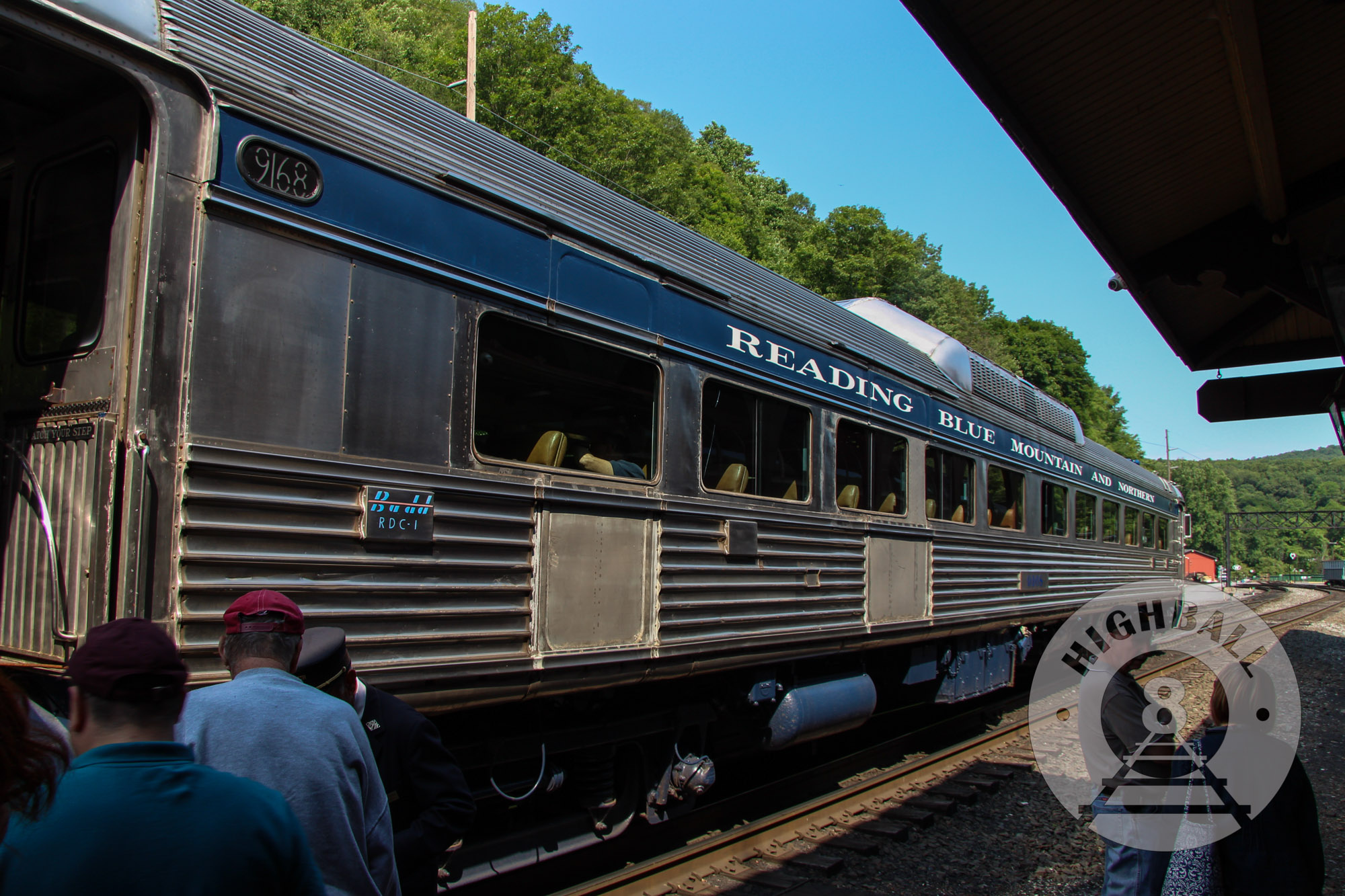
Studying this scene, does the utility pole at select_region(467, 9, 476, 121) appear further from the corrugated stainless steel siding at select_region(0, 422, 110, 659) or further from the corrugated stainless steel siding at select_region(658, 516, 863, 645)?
the corrugated stainless steel siding at select_region(0, 422, 110, 659)

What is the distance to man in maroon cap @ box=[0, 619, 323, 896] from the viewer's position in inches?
53.6

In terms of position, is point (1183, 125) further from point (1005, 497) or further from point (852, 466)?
point (1005, 497)

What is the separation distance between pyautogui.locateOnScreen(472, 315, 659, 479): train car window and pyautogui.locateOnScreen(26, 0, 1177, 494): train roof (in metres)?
0.58

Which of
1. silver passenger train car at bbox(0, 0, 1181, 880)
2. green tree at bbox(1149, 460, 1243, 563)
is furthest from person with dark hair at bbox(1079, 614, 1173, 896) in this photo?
green tree at bbox(1149, 460, 1243, 563)

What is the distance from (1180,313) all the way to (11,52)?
9731mm

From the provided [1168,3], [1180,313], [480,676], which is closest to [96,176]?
[480,676]

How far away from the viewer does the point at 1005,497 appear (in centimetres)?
927

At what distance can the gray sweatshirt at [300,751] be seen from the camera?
6.25ft

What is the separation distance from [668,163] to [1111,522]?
2335 cm

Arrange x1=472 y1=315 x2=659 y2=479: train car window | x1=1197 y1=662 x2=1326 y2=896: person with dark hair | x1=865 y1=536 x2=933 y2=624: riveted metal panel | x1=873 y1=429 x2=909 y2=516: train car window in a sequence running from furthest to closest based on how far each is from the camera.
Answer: x1=873 y1=429 x2=909 y2=516: train car window < x1=865 y1=536 x2=933 y2=624: riveted metal panel < x1=472 y1=315 x2=659 y2=479: train car window < x1=1197 y1=662 x2=1326 y2=896: person with dark hair

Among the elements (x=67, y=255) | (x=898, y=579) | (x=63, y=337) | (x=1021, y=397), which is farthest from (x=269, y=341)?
(x=1021, y=397)

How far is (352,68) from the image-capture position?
162 inches

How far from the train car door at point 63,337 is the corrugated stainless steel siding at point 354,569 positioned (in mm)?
275

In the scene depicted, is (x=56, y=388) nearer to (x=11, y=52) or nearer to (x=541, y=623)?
(x=11, y=52)
